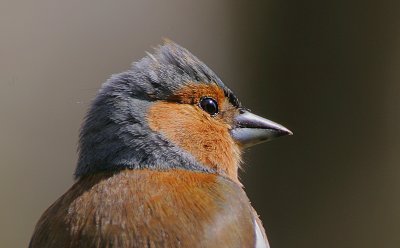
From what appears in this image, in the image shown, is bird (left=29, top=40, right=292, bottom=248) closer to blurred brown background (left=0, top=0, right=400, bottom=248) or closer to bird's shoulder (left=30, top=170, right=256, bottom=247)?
bird's shoulder (left=30, top=170, right=256, bottom=247)

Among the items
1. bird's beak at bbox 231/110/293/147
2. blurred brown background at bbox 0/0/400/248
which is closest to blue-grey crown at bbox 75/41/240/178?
bird's beak at bbox 231/110/293/147

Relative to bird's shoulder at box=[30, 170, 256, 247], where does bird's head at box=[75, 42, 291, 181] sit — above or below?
above

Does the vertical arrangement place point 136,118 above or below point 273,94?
above

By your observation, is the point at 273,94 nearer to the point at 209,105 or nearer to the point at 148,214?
the point at 209,105

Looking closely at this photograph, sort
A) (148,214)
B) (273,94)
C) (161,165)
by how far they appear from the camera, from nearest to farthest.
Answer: (148,214) → (161,165) → (273,94)

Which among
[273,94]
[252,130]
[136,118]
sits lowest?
[273,94]

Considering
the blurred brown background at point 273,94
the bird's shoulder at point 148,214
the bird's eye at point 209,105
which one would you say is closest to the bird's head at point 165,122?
the bird's eye at point 209,105

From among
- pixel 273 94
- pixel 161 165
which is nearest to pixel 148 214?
pixel 161 165

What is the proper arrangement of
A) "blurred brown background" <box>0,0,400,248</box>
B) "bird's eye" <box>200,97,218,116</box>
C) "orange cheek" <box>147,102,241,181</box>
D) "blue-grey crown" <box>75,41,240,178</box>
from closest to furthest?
"blue-grey crown" <box>75,41,240,178</box>, "orange cheek" <box>147,102,241,181</box>, "bird's eye" <box>200,97,218,116</box>, "blurred brown background" <box>0,0,400,248</box>

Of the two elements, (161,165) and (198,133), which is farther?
(198,133)
